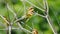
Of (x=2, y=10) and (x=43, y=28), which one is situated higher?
(x=2, y=10)

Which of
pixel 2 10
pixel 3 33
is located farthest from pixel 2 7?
pixel 3 33

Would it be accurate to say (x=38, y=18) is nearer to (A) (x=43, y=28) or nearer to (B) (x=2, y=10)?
(A) (x=43, y=28)

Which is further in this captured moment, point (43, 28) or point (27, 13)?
point (43, 28)

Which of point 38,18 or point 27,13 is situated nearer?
point 27,13

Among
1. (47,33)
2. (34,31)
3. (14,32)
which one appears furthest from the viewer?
(47,33)

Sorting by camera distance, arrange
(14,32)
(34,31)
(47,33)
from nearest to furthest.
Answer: (34,31)
(14,32)
(47,33)

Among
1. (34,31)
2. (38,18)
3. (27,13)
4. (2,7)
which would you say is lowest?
(34,31)

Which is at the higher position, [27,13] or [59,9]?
[59,9]

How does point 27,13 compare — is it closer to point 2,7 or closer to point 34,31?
point 34,31

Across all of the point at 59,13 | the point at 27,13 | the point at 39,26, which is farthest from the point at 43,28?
the point at 27,13
